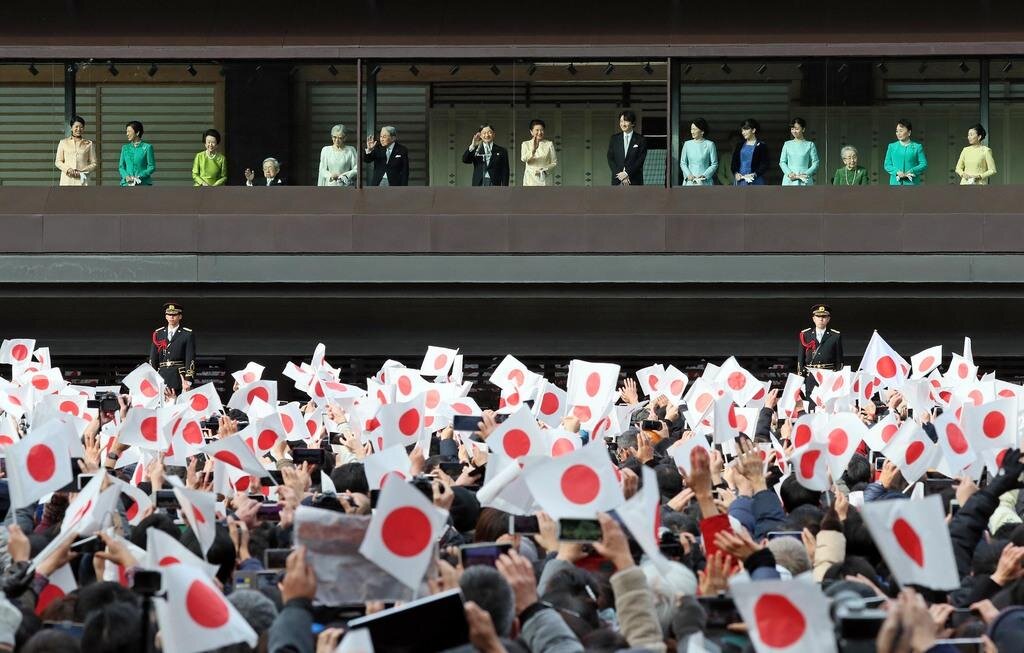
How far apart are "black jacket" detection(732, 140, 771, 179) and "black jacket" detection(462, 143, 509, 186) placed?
120 inches

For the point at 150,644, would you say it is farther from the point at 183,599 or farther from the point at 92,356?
the point at 92,356

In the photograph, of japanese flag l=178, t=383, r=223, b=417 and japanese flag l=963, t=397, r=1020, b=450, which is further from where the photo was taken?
japanese flag l=178, t=383, r=223, b=417

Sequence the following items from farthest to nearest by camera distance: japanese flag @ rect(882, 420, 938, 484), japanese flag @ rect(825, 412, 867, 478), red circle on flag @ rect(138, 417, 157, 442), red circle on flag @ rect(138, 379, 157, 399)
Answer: red circle on flag @ rect(138, 379, 157, 399) → red circle on flag @ rect(138, 417, 157, 442) → japanese flag @ rect(825, 412, 867, 478) → japanese flag @ rect(882, 420, 938, 484)

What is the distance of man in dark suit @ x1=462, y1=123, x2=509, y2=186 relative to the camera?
23.9 meters

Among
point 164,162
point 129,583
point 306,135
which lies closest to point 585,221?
point 306,135

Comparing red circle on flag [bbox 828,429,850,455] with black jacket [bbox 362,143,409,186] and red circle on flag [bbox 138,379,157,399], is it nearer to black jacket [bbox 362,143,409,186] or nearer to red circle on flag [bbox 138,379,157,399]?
red circle on flag [bbox 138,379,157,399]

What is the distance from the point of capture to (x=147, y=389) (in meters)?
16.7

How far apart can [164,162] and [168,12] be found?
98.2 inches

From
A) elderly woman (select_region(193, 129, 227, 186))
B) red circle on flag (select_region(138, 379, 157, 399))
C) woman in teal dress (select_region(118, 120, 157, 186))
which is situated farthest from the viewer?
elderly woman (select_region(193, 129, 227, 186))

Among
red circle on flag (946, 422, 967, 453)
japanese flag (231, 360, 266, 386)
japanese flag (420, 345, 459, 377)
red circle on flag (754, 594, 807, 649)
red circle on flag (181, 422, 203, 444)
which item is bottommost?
red circle on flag (754, 594, 807, 649)

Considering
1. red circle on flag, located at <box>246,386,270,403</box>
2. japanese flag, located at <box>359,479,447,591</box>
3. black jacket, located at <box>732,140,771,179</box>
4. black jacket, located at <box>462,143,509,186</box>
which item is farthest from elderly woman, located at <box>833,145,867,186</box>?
japanese flag, located at <box>359,479,447,591</box>

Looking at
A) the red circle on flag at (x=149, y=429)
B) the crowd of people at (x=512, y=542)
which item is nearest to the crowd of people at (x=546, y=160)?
the crowd of people at (x=512, y=542)

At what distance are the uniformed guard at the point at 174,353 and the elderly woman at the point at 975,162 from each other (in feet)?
34.3

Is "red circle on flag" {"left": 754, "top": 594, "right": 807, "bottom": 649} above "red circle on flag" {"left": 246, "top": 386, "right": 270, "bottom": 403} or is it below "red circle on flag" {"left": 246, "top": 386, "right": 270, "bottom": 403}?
below
